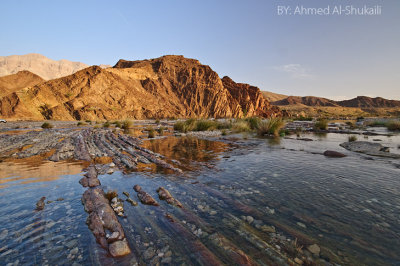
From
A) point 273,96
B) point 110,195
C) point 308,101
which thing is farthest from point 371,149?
point 273,96

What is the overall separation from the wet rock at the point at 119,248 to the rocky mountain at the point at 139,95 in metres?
53.6

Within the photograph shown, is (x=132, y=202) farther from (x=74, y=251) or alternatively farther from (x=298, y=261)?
(x=298, y=261)

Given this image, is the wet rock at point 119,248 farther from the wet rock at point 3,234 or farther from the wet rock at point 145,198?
the wet rock at point 3,234

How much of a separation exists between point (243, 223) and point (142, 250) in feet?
5.54

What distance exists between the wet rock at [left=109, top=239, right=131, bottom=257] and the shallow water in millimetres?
101

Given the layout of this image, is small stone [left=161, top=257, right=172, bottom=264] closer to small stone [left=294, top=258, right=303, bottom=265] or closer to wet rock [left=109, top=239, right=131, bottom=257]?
wet rock [left=109, top=239, right=131, bottom=257]

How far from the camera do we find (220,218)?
3342mm

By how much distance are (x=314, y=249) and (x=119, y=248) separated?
2.68 meters

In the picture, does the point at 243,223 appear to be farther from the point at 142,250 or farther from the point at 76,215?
the point at 76,215

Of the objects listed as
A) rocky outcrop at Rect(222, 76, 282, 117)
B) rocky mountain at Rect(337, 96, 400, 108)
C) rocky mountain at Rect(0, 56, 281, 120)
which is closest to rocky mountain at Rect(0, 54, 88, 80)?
rocky mountain at Rect(0, 56, 281, 120)

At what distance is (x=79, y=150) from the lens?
9383 millimetres

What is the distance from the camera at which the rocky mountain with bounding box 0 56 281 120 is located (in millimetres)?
47156

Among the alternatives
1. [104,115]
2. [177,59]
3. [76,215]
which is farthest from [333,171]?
[177,59]

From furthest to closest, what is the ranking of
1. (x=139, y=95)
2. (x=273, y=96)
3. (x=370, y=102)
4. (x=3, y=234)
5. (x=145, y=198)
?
(x=273, y=96) < (x=370, y=102) < (x=139, y=95) < (x=145, y=198) < (x=3, y=234)
